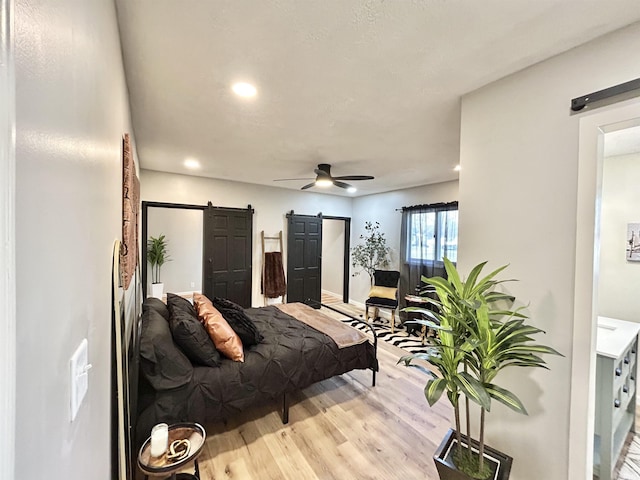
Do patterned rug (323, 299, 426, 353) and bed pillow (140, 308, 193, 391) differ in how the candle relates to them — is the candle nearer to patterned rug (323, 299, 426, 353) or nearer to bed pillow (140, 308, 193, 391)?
bed pillow (140, 308, 193, 391)

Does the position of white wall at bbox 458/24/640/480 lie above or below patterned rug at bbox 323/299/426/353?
above

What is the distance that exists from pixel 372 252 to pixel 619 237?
11.7 ft

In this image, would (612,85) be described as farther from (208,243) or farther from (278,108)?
(208,243)

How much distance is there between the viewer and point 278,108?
219 centimetres

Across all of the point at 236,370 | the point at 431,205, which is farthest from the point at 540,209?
the point at 431,205

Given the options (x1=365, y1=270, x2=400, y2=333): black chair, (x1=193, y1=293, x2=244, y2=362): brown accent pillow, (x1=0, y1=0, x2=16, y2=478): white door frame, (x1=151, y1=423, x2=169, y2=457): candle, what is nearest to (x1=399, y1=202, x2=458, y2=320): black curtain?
(x1=365, y1=270, x2=400, y2=333): black chair

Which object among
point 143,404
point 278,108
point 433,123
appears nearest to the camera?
point 143,404

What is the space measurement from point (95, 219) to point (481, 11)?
1798mm

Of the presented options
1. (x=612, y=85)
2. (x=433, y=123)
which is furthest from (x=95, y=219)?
(x=433, y=123)

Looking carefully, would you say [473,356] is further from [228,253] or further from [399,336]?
[228,253]

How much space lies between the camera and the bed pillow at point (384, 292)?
5.09m

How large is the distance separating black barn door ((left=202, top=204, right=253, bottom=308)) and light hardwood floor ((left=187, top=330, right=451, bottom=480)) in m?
2.68

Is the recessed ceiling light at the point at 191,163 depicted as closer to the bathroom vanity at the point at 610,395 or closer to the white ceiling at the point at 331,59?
the white ceiling at the point at 331,59

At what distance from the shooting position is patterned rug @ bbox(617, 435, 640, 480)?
76.4 inches
